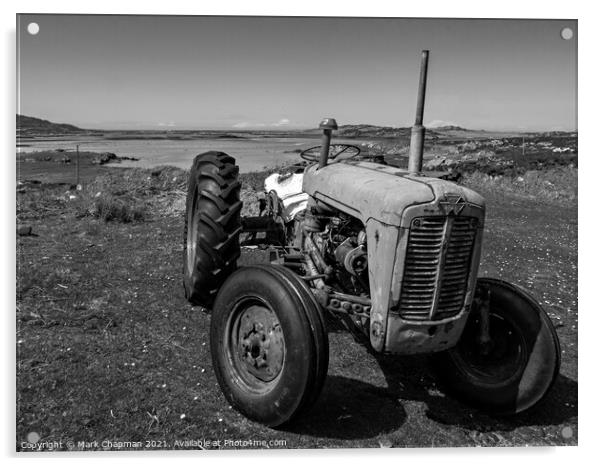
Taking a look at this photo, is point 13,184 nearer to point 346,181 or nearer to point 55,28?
point 55,28

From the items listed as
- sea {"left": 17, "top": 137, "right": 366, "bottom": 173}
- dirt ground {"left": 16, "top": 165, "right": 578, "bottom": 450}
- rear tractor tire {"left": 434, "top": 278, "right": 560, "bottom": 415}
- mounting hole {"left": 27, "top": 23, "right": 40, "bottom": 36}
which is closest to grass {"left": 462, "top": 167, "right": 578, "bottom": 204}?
dirt ground {"left": 16, "top": 165, "right": 578, "bottom": 450}

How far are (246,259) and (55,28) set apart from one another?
3558 millimetres

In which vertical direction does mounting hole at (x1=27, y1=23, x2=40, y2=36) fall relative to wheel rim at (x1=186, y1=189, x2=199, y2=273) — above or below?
above

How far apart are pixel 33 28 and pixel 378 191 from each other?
92.3 inches

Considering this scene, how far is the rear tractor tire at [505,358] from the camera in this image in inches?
130

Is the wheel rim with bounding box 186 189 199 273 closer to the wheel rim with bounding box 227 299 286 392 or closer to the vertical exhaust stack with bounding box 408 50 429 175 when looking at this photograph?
the wheel rim with bounding box 227 299 286 392

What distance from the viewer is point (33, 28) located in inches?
131

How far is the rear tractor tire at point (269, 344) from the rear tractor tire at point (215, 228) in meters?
0.81

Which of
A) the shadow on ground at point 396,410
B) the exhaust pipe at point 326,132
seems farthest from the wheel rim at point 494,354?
the exhaust pipe at point 326,132

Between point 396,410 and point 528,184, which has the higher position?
point 528,184

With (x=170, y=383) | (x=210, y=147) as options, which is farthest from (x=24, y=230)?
(x=170, y=383)

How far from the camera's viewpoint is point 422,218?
2.83 m

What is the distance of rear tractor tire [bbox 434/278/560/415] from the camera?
330cm

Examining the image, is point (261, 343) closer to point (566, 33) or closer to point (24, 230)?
point (566, 33)
